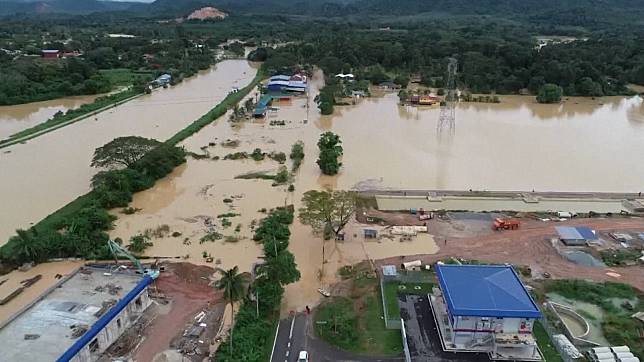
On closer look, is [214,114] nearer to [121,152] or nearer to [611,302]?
[121,152]

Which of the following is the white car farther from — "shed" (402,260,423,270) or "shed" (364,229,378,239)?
"shed" (364,229,378,239)

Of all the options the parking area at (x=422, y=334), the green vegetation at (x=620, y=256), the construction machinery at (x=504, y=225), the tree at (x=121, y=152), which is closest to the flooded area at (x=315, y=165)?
the tree at (x=121, y=152)

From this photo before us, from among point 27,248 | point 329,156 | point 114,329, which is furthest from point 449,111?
point 114,329

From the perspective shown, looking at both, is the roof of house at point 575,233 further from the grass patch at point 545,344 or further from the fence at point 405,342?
the fence at point 405,342

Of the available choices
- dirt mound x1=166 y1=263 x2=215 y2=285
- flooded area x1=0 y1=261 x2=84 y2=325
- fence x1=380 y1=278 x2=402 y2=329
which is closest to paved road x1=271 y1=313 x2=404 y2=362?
fence x1=380 y1=278 x2=402 y2=329

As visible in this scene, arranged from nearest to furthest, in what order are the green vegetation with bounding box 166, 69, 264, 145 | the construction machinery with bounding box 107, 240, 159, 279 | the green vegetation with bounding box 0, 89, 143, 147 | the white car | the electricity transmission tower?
the white car → the construction machinery with bounding box 107, 240, 159, 279 → the green vegetation with bounding box 166, 69, 264, 145 → the green vegetation with bounding box 0, 89, 143, 147 → the electricity transmission tower

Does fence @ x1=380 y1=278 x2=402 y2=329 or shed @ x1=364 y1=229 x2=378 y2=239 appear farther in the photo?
shed @ x1=364 y1=229 x2=378 y2=239

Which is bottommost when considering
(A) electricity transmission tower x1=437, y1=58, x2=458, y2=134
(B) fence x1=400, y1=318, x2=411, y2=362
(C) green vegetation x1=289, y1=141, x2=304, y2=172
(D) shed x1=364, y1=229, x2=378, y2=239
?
(B) fence x1=400, y1=318, x2=411, y2=362
